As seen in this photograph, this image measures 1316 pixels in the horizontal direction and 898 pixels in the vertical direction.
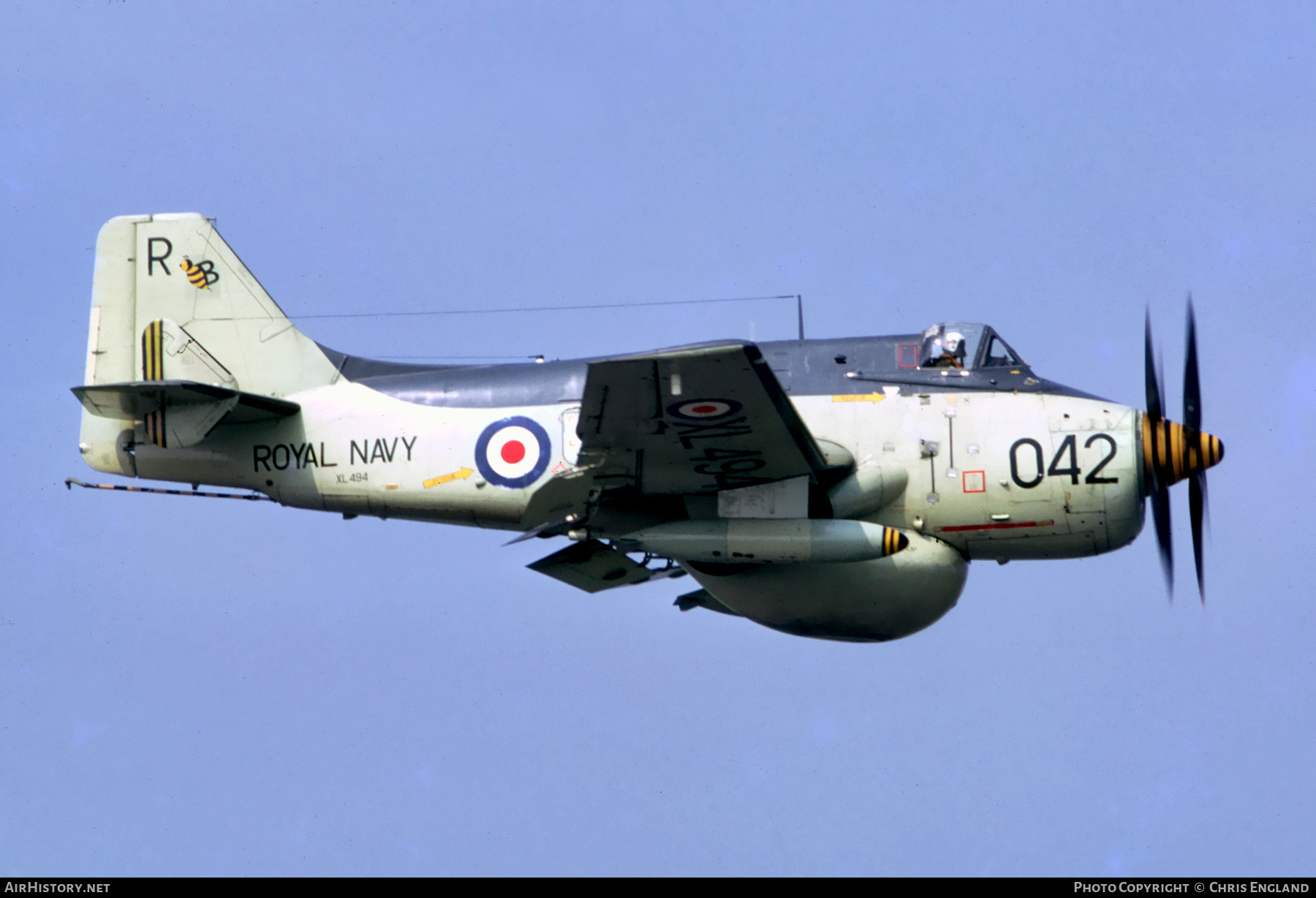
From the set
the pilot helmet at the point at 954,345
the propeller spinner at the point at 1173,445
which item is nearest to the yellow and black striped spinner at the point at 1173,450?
the propeller spinner at the point at 1173,445

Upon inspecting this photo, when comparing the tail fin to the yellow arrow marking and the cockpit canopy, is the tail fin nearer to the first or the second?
the yellow arrow marking

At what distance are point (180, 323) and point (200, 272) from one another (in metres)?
0.98

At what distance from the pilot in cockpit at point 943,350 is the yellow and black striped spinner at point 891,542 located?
3111 millimetres

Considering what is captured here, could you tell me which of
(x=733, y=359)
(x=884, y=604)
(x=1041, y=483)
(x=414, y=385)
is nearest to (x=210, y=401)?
(x=414, y=385)

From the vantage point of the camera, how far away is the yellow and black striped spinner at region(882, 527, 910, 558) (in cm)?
2272

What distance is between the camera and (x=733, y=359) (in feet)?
67.4

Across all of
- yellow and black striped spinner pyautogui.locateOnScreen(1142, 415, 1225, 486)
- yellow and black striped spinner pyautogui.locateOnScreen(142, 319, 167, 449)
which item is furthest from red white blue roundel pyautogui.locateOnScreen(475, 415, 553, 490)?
yellow and black striped spinner pyautogui.locateOnScreen(1142, 415, 1225, 486)

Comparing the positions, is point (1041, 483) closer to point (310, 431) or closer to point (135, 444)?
point (310, 431)

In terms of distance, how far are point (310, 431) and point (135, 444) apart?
285cm

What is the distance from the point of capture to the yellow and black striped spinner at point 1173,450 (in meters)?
24.0

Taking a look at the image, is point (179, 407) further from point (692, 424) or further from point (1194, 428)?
point (1194, 428)

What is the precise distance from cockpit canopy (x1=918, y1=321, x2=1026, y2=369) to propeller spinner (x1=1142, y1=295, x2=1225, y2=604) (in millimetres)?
2036

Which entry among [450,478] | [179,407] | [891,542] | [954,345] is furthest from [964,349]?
[179,407]

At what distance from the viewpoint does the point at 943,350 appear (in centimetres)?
2455
